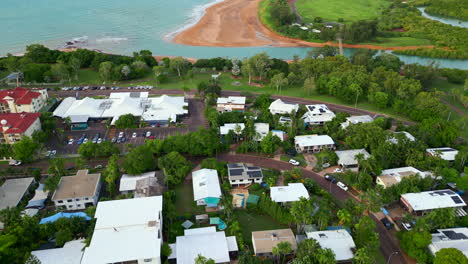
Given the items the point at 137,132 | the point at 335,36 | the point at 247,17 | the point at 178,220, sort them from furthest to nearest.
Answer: the point at 247,17 < the point at 335,36 < the point at 137,132 < the point at 178,220

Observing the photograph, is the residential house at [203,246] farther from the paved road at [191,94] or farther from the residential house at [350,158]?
the paved road at [191,94]

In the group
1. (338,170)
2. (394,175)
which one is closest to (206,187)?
(338,170)

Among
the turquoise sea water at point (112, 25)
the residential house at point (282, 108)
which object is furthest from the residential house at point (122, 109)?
the turquoise sea water at point (112, 25)

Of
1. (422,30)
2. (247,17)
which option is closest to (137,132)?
(247,17)

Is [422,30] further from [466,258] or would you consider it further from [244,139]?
[466,258]

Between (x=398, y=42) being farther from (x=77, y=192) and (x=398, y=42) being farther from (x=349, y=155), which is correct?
(x=77, y=192)

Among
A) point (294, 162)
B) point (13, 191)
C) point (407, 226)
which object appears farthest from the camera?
point (294, 162)
